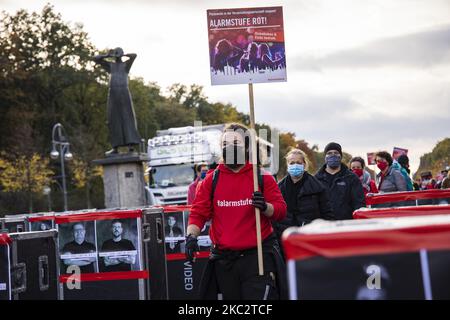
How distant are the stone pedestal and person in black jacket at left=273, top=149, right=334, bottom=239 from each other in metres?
23.4

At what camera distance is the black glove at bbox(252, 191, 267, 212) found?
7559mm

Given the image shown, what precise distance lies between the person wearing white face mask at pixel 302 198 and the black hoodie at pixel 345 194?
103 centimetres

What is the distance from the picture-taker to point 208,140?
37.0m

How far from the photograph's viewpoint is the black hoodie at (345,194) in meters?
11.2

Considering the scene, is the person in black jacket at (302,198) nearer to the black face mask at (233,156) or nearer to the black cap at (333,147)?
the black cap at (333,147)

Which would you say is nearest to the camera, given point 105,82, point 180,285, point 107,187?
point 180,285

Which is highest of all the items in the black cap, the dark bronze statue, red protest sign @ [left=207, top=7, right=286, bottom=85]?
the dark bronze statue

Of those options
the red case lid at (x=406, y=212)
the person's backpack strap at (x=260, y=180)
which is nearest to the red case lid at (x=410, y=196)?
the red case lid at (x=406, y=212)

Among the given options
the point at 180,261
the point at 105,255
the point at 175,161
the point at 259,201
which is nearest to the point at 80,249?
the point at 105,255

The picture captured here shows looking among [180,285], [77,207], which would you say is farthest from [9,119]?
[180,285]

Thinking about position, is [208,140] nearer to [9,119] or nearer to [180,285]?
[180,285]

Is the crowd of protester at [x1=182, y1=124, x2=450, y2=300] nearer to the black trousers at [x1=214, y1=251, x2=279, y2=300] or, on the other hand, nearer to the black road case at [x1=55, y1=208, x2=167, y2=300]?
the black trousers at [x1=214, y1=251, x2=279, y2=300]

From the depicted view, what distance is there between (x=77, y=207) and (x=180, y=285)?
5971 centimetres

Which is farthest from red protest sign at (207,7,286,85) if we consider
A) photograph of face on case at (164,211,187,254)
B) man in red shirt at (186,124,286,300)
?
photograph of face on case at (164,211,187,254)
